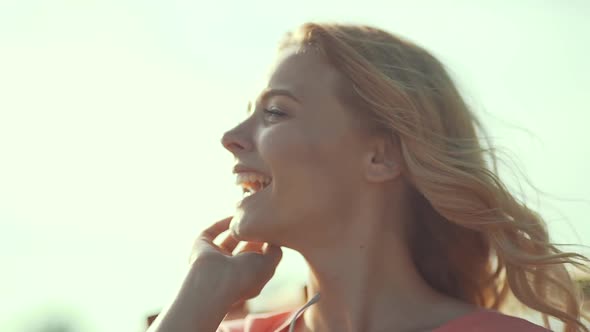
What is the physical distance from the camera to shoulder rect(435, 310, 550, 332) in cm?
401

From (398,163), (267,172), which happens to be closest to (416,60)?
(398,163)

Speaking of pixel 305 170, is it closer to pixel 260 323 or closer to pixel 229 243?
pixel 229 243

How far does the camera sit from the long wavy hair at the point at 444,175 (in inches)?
163

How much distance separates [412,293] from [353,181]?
0.39m

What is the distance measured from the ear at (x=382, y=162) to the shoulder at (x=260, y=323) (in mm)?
608

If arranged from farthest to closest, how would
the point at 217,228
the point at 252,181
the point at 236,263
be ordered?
the point at 217,228 < the point at 236,263 < the point at 252,181

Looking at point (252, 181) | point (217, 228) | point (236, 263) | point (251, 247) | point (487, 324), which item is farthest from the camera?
point (217, 228)

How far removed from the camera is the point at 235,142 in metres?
4.14

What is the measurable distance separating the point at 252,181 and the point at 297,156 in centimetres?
17

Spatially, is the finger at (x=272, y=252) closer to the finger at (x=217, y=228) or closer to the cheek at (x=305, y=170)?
the finger at (x=217, y=228)

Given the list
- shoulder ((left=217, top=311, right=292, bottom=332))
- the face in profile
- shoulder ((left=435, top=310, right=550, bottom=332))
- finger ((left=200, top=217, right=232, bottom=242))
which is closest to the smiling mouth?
the face in profile

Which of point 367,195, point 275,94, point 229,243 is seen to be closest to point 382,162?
point 367,195

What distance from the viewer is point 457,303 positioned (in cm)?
418

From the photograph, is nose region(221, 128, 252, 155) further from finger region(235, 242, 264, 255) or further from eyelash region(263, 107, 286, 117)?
finger region(235, 242, 264, 255)
